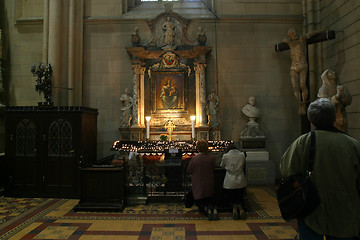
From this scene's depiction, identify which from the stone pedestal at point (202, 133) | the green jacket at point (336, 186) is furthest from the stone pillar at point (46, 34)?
the green jacket at point (336, 186)

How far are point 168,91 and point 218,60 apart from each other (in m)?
2.13

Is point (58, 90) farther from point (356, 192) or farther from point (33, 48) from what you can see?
point (356, 192)

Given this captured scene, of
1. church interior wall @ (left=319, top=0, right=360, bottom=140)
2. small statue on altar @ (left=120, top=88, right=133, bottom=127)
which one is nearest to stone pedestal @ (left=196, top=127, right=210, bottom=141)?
small statue on altar @ (left=120, top=88, right=133, bottom=127)

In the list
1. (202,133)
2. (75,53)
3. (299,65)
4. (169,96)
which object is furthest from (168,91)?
(299,65)

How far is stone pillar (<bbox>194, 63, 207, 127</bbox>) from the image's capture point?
9023 millimetres

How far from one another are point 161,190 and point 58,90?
5177 mm

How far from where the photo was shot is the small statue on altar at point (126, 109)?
9016 millimetres

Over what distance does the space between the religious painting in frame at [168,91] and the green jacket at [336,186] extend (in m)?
7.31

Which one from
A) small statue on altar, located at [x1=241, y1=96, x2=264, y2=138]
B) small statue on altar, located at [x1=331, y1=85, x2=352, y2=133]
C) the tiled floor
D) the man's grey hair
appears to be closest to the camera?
the man's grey hair

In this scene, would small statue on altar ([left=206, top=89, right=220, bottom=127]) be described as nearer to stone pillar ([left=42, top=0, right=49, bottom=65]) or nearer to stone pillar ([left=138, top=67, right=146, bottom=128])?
stone pillar ([left=138, top=67, right=146, bottom=128])

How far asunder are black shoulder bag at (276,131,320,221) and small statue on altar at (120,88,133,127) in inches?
Result: 288

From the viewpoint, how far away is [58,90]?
8984mm

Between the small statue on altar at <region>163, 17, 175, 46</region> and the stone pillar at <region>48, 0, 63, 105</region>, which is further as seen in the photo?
the small statue on altar at <region>163, 17, 175, 46</region>

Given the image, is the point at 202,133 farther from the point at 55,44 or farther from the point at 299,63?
the point at 55,44
